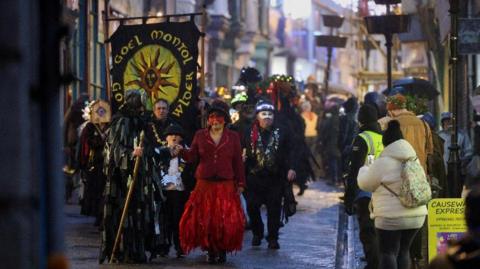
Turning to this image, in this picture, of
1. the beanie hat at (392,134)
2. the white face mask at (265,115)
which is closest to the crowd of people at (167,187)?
the white face mask at (265,115)

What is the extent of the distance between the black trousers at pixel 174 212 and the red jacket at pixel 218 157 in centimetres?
69

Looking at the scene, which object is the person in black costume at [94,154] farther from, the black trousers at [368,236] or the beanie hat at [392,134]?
the beanie hat at [392,134]

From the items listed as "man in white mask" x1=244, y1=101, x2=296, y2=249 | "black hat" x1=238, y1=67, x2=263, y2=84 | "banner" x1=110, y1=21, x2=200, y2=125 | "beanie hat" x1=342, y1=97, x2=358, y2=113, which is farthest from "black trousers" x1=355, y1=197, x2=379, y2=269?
"beanie hat" x1=342, y1=97, x2=358, y2=113

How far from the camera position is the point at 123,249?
14094 millimetres

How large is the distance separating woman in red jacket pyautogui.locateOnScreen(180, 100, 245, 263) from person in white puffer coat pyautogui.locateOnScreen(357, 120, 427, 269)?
3.41m

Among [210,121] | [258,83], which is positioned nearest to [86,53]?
[258,83]

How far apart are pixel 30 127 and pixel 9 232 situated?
33 centimetres

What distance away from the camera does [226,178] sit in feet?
47.5

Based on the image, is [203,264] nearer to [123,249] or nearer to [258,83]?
[123,249]

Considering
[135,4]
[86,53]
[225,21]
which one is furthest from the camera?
[225,21]

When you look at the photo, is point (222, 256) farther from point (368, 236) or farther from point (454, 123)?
point (454, 123)

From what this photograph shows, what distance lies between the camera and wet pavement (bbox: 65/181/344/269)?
1451cm

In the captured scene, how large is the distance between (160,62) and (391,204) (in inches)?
242

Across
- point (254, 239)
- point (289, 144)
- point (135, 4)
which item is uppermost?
point (135, 4)
